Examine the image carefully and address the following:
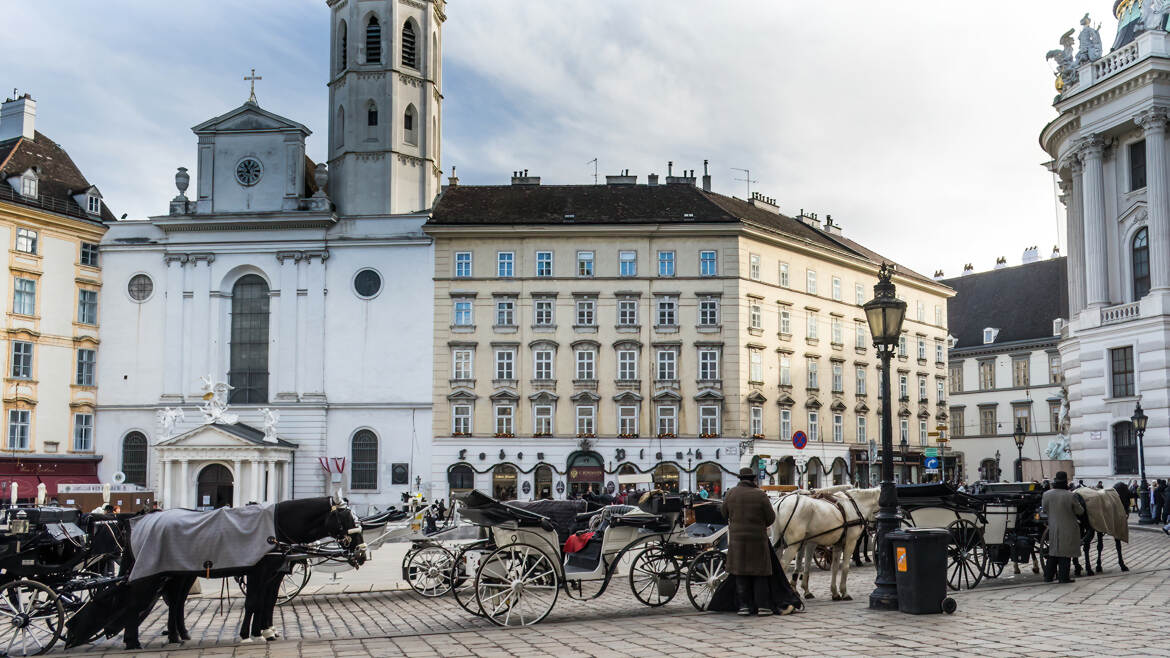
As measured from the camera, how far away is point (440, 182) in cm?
6225

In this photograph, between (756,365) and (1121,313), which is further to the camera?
(756,365)

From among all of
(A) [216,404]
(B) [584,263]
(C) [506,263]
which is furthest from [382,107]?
(A) [216,404]

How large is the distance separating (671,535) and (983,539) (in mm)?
5750

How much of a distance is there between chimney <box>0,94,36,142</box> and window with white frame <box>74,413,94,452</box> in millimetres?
14678

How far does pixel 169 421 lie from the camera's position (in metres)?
53.6

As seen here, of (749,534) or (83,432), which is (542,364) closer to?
(83,432)

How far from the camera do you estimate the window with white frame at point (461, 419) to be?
54.2 meters

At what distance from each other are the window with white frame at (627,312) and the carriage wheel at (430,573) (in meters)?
36.1

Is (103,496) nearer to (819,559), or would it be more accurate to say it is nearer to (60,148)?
(60,148)

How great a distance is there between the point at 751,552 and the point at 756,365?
41.2m

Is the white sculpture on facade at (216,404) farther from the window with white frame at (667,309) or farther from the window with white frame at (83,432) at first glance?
the window with white frame at (667,309)

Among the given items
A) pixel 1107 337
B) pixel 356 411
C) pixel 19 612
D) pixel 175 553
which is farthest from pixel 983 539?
pixel 356 411

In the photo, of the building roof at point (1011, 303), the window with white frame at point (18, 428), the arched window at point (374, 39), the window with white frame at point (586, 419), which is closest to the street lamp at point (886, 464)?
the window with white frame at point (586, 419)

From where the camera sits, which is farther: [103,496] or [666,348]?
[666,348]
